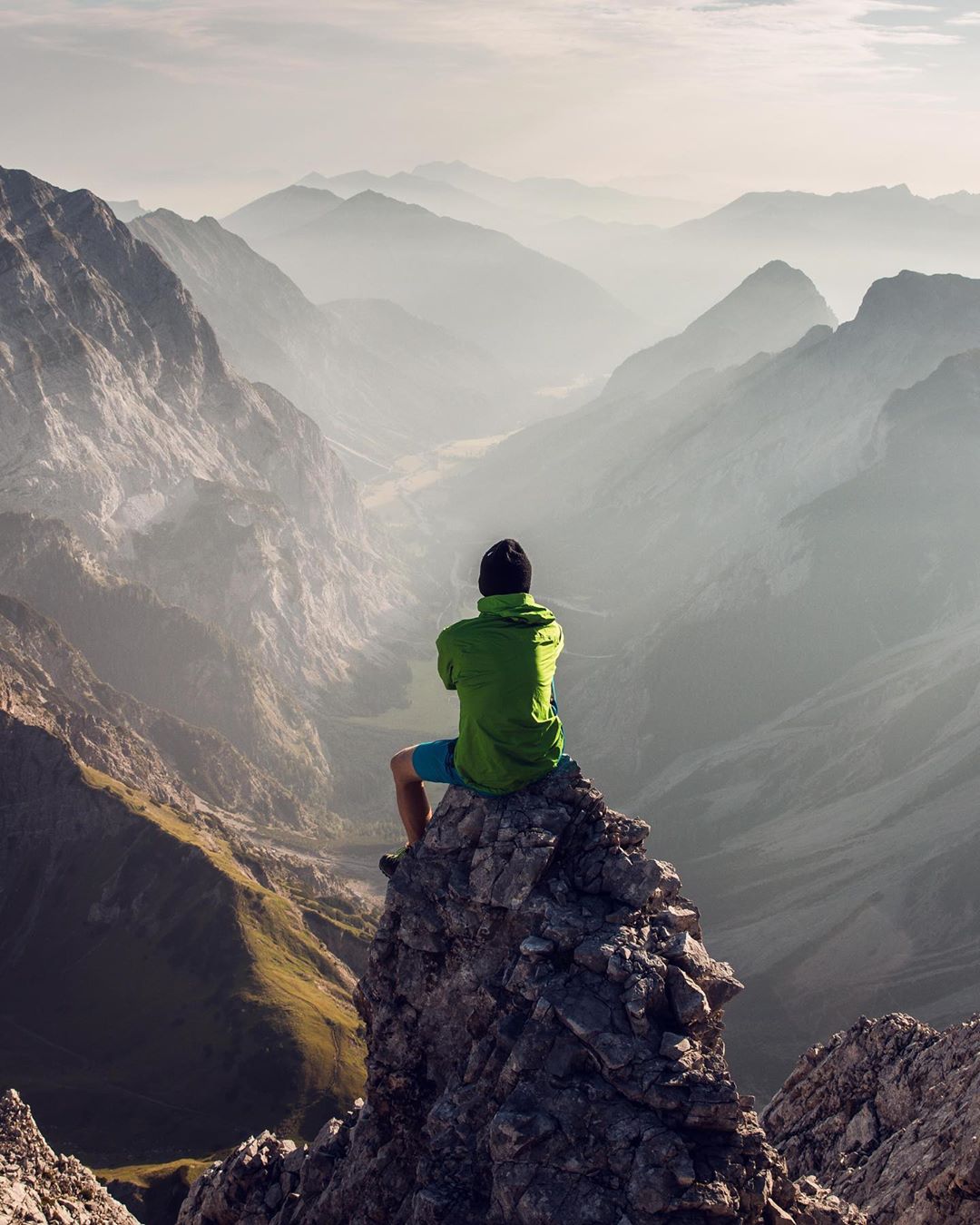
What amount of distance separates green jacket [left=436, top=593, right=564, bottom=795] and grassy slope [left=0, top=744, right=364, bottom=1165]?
64792 mm

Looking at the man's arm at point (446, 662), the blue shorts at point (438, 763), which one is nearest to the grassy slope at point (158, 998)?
the blue shorts at point (438, 763)

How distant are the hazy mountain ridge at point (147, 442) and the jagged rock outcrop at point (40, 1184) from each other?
402 ft

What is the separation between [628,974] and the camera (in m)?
16.3

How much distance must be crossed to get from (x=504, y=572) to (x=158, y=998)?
259 feet

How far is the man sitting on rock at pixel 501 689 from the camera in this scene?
1744 centimetres

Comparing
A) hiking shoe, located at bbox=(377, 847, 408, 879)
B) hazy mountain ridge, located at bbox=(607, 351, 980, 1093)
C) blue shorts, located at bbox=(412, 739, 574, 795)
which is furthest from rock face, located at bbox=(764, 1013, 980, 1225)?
hazy mountain ridge, located at bbox=(607, 351, 980, 1093)

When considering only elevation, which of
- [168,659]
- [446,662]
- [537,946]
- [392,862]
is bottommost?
[168,659]

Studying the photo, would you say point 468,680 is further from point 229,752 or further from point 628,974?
point 229,752

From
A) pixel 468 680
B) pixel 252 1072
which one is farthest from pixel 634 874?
pixel 252 1072

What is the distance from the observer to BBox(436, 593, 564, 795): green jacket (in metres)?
17.4

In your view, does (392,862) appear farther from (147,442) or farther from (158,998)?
(147,442)

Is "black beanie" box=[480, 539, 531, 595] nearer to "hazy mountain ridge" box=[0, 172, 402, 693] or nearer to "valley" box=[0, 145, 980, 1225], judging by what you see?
"valley" box=[0, 145, 980, 1225]

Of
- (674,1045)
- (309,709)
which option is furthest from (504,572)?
(309,709)

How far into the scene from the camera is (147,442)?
158375 mm
